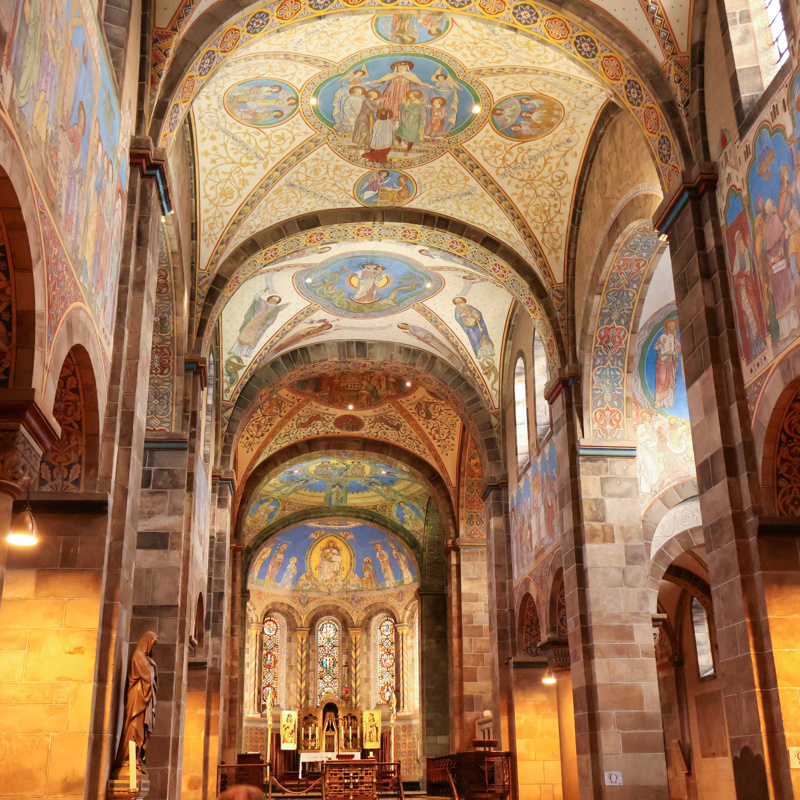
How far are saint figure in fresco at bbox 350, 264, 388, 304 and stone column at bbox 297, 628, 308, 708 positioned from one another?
1712 centimetres

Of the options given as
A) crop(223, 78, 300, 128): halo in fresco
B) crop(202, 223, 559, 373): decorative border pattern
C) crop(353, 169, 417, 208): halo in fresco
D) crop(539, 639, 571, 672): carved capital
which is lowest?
crop(539, 639, 571, 672): carved capital

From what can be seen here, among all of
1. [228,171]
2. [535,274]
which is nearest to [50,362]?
[228,171]

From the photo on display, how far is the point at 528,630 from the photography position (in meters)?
17.3

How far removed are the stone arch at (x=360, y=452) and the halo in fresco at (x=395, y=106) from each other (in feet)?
38.3

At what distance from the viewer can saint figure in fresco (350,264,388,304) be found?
17547mm

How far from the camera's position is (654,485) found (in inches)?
566

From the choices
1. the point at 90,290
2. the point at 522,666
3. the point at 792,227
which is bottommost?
the point at 522,666

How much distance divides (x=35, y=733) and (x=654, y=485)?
32.9 ft

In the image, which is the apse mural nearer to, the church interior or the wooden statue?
the church interior

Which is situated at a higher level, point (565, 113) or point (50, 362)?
point (565, 113)

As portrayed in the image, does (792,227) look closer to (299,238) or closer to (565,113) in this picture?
(565,113)

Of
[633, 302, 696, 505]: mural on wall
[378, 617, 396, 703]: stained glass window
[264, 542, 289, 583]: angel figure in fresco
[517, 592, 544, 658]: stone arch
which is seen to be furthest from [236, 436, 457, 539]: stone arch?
[633, 302, 696, 505]: mural on wall

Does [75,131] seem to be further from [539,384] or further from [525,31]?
[539,384]

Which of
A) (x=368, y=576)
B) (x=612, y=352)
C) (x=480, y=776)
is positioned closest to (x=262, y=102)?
(x=612, y=352)
